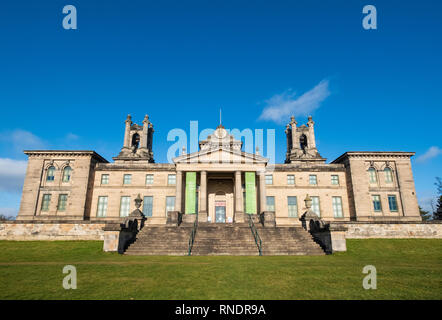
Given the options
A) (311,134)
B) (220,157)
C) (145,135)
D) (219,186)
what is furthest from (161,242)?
(311,134)

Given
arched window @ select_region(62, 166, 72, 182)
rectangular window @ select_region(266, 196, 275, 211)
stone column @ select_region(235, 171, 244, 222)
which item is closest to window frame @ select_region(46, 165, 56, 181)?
arched window @ select_region(62, 166, 72, 182)

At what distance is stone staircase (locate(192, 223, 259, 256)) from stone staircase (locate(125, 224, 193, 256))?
3.34ft

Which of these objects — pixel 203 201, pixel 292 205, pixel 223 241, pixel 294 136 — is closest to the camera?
pixel 223 241

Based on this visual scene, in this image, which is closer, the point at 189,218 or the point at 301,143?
the point at 189,218

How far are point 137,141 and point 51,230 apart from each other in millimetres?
25691

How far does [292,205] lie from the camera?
33.5 metres

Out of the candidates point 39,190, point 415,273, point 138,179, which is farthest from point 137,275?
point 39,190

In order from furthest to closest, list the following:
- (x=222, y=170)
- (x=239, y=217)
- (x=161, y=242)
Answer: (x=222, y=170)
(x=239, y=217)
(x=161, y=242)

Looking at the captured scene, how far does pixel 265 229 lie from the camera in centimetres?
2261

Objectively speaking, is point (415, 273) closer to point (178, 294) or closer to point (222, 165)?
point (178, 294)

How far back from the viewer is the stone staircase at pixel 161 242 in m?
17.7

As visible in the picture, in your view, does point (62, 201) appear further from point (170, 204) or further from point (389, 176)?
point (389, 176)

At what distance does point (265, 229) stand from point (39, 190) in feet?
92.4
